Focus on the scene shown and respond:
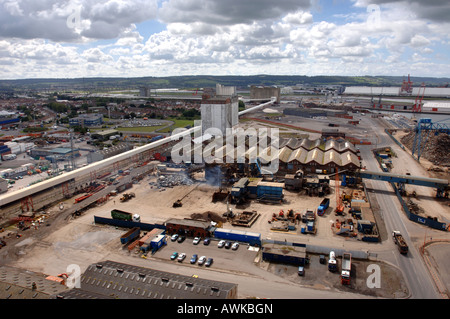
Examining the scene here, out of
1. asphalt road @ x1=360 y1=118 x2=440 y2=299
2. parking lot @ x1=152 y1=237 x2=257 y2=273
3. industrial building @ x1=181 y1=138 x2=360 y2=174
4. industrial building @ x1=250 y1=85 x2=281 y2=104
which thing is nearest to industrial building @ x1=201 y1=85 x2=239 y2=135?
industrial building @ x1=181 y1=138 x2=360 y2=174

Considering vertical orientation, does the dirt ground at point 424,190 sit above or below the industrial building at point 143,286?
below

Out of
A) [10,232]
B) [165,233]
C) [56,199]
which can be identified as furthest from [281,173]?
[10,232]

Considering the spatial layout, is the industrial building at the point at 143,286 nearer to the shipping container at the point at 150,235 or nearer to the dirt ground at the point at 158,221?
the dirt ground at the point at 158,221

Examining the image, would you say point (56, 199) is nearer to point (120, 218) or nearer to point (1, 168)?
point (120, 218)

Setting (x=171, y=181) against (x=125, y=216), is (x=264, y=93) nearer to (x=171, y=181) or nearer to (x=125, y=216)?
(x=171, y=181)

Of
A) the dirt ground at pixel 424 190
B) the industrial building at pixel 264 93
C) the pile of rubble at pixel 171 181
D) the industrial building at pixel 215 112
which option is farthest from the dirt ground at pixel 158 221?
the industrial building at pixel 264 93

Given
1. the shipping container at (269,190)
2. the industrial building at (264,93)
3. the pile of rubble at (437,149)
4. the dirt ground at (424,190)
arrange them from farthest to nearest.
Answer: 1. the industrial building at (264,93)
2. the pile of rubble at (437,149)
3. the shipping container at (269,190)
4. the dirt ground at (424,190)

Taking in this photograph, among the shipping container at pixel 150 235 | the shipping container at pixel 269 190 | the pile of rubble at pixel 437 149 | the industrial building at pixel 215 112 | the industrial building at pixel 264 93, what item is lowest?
the shipping container at pixel 150 235
